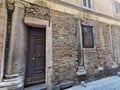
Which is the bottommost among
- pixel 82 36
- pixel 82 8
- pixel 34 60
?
pixel 34 60

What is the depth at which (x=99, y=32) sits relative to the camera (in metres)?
5.68

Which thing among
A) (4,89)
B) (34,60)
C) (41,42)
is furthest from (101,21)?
(4,89)

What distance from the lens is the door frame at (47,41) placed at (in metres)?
3.54

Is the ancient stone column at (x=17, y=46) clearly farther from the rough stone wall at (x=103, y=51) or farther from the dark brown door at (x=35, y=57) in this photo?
the rough stone wall at (x=103, y=51)

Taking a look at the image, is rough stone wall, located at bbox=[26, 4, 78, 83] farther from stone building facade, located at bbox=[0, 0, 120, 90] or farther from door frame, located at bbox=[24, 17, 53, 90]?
door frame, located at bbox=[24, 17, 53, 90]

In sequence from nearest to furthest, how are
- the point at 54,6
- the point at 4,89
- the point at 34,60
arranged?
the point at 4,89 < the point at 34,60 < the point at 54,6

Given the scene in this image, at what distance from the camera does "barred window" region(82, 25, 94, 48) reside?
16.5 feet

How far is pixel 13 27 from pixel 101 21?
4.43 meters

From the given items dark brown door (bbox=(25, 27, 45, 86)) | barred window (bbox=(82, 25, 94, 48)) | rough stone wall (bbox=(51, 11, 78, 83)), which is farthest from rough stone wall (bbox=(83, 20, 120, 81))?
dark brown door (bbox=(25, 27, 45, 86))

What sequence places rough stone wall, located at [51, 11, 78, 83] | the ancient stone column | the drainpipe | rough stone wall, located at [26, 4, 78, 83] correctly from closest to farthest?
1. the ancient stone column
2. rough stone wall, located at [26, 4, 78, 83]
3. rough stone wall, located at [51, 11, 78, 83]
4. the drainpipe

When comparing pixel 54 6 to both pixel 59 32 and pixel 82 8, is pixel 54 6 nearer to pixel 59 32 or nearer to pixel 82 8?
pixel 59 32

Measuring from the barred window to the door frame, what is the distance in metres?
1.79

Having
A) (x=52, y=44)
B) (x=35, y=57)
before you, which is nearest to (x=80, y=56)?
(x=52, y=44)

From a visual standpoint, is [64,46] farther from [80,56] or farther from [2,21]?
[2,21]
